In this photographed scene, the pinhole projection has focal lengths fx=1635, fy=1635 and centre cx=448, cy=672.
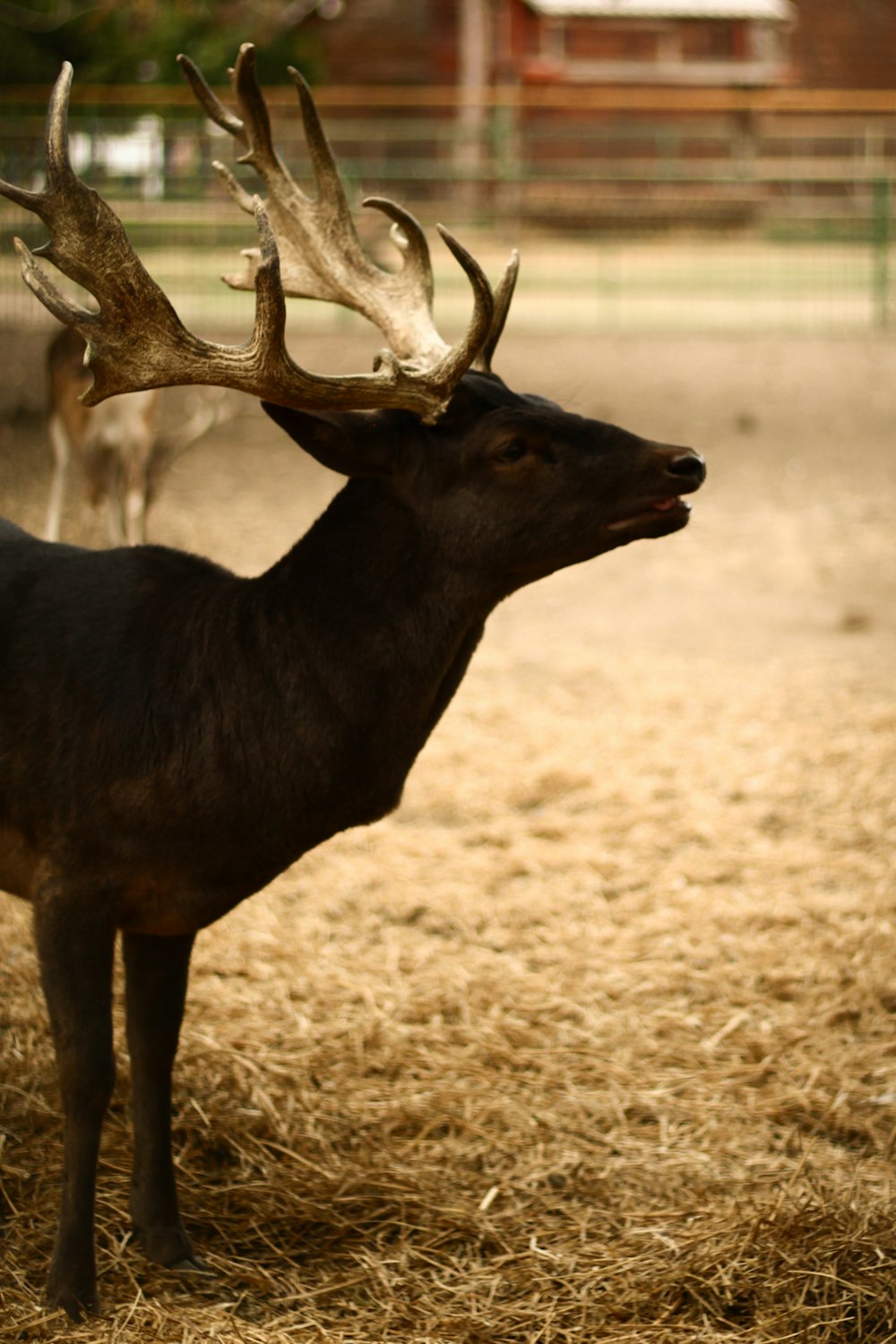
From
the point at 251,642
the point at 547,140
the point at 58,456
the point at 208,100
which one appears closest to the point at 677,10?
the point at 547,140

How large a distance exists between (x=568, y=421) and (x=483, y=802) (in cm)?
343

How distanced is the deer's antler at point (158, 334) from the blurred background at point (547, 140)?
9.36 meters

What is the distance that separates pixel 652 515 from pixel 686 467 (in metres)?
0.12

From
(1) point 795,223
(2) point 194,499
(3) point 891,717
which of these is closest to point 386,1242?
(3) point 891,717

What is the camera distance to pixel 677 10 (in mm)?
29547

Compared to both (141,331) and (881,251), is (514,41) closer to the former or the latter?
(881,251)

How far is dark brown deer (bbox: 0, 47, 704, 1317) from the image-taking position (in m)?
3.23

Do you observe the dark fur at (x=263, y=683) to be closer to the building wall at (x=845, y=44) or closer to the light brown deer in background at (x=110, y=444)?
the light brown deer in background at (x=110, y=444)

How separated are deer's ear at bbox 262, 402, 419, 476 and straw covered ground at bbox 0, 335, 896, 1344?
1747 millimetres

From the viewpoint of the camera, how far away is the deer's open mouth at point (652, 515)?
10.9ft

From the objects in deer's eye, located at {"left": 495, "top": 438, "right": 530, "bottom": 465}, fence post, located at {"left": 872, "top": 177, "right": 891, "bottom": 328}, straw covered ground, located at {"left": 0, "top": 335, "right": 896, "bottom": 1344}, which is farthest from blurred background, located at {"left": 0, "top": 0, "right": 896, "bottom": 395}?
deer's eye, located at {"left": 495, "top": 438, "right": 530, "bottom": 465}

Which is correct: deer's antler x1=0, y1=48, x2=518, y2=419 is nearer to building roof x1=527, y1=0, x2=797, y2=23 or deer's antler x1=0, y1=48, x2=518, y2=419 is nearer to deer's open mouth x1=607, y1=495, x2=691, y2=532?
deer's open mouth x1=607, y1=495, x2=691, y2=532

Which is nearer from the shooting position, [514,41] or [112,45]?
[112,45]

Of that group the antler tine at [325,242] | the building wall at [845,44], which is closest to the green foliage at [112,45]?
the building wall at [845,44]
